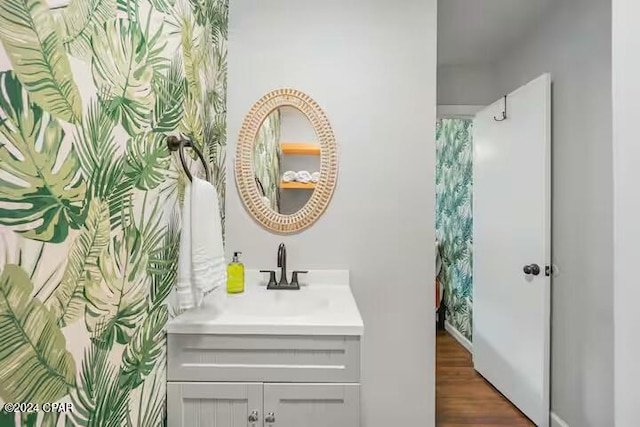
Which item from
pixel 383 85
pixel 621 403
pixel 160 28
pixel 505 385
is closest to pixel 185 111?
pixel 160 28

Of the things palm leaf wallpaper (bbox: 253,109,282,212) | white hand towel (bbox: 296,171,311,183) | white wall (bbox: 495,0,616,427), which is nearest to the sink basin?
palm leaf wallpaper (bbox: 253,109,282,212)

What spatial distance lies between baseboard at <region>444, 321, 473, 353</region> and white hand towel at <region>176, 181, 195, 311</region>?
295 cm

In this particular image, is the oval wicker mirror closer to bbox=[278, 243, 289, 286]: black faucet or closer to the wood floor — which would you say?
bbox=[278, 243, 289, 286]: black faucet

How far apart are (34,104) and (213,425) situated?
1.02m

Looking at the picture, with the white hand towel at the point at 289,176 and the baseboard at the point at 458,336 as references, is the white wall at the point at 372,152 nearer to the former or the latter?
the white hand towel at the point at 289,176

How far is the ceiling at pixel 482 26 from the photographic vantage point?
2223mm

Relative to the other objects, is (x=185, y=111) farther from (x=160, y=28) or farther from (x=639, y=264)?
(x=639, y=264)

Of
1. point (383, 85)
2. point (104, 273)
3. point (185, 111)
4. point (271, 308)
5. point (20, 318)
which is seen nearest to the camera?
point (20, 318)

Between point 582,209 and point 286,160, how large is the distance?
1579 millimetres

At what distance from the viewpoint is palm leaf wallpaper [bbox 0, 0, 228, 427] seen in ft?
1.97

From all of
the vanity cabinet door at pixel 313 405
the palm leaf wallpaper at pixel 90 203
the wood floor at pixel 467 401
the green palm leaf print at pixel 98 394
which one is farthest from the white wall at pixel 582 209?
the green palm leaf print at pixel 98 394

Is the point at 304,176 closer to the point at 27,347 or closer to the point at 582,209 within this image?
the point at 27,347

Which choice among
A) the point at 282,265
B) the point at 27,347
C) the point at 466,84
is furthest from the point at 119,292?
the point at 466,84

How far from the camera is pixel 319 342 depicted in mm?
1173
